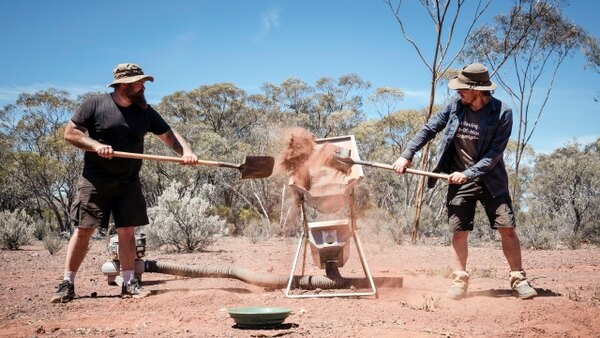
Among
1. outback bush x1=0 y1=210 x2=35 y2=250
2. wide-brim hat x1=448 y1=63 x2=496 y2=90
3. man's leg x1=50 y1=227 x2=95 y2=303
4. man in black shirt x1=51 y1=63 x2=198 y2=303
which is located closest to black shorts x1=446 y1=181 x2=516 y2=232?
wide-brim hat x1=448 y1=63 x2=496 y2=90

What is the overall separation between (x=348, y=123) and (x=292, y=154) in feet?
97.0

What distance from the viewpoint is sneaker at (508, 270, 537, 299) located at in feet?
15.6

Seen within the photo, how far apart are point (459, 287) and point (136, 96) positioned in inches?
141

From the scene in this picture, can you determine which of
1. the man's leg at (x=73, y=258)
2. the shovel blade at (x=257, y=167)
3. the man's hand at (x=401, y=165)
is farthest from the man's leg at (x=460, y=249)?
the man's leg at (x=73, y=258)

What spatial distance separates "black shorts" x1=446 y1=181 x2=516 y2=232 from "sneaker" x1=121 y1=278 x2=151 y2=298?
3.06m

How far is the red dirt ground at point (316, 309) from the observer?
3576 millimetres

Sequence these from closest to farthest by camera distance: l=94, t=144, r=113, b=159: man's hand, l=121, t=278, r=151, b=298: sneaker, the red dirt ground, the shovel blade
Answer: the red dirt ground
l=94, t=144, r=113, b=159: man's hand
l=121, t=278, r=151, b=298: sneaker
the shovel blade

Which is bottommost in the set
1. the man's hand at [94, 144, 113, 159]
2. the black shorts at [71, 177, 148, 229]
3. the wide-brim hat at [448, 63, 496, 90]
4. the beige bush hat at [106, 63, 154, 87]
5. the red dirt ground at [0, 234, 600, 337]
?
the red dirt ground at [0, 234, 600, 337]

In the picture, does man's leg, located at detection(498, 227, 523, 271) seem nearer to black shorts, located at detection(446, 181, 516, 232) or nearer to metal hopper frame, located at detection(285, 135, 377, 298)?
black shorts, located at detection(446, 181, 516, 232)

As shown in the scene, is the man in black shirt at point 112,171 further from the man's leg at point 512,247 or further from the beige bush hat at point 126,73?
the man's leg at point 512,247

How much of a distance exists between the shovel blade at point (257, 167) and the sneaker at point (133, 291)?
1.48 metres

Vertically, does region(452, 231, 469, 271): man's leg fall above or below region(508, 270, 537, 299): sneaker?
above

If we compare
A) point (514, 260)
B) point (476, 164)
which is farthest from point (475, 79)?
point (514, 260)

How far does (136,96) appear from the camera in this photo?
16.7ft
